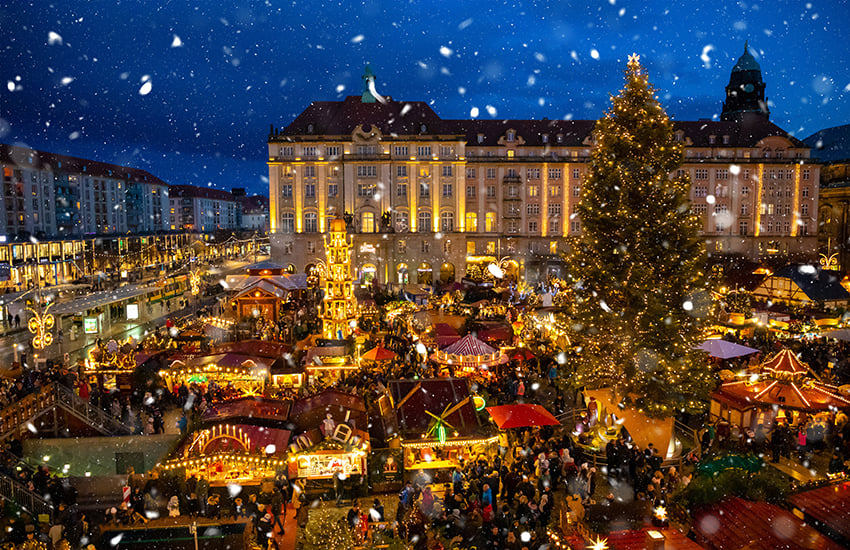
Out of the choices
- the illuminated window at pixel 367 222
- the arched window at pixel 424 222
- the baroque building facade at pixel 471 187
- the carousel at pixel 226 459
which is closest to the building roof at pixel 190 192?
the baroque building facade at pixel 471 187

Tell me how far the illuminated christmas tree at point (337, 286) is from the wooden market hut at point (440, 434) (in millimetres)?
7660

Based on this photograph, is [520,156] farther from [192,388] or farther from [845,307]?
[192,388]

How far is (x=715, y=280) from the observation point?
13883 millimetres

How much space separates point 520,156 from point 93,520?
1739 inches

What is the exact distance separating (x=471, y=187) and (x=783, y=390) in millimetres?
37314

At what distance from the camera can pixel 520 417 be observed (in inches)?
520

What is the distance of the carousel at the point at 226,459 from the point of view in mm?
11266

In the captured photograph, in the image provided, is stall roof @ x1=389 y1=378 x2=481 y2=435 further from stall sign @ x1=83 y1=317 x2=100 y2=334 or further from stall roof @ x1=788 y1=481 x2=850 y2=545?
stall sign @ x1=83 y1=317 x2=100 y2=334

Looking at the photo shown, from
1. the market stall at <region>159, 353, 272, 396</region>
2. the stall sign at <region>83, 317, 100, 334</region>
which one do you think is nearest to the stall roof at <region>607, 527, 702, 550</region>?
the market stall at <region>159, 353, 272, 396</region>

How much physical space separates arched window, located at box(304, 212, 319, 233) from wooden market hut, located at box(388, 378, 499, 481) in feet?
112

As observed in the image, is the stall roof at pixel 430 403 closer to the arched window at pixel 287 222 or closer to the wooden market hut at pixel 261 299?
the wooden market hut at pixel 261 299

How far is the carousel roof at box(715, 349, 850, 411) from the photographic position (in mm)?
14148

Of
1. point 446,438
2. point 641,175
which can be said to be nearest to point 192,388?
point 446,438

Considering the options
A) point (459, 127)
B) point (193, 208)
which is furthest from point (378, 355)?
point (193, 208)
